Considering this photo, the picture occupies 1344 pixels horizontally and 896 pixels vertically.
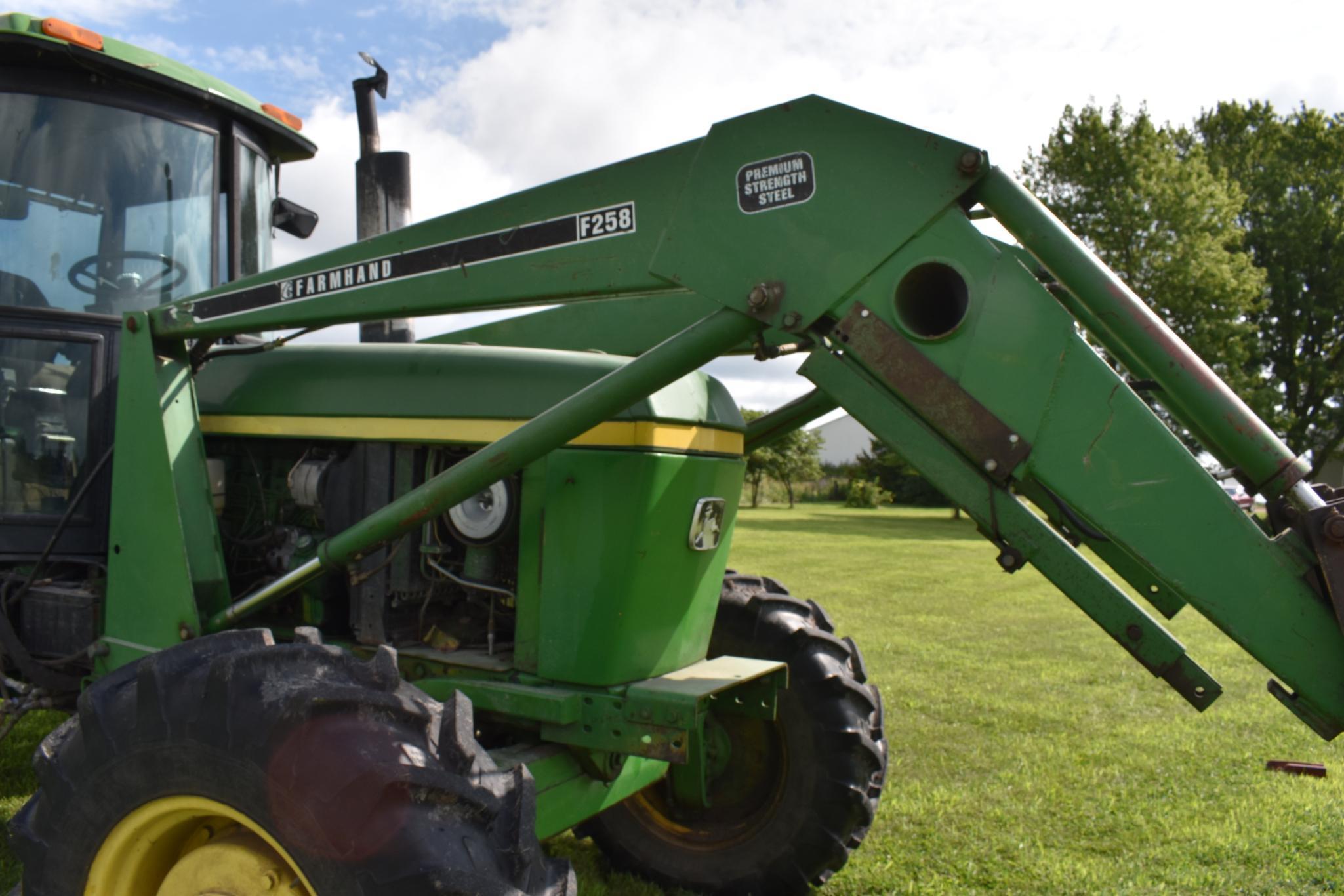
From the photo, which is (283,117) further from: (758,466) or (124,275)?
(758,466)

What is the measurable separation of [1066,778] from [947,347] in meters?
3.83

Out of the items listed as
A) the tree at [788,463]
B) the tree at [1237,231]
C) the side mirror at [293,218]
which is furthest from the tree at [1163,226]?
the side mirror at [293,218]

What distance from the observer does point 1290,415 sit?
103 feet

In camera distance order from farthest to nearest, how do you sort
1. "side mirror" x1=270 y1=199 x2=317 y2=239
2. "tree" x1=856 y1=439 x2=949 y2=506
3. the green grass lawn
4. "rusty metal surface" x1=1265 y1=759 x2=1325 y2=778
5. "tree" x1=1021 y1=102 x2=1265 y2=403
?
"tree" x1=856 y1=439 x2=949 y2=506
"tree" x1=1021 y1=102 x2=1265 y2=403
"rusty metal surface" x1=1265 y1=759 x2=1325 y2=778
"side mirror" x1=270 y1=199 x2=317 y2=239
the green grass lawn

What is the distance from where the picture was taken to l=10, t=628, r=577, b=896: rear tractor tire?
226 centimetres

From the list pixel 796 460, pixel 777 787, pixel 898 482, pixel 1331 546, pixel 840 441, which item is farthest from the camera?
pixel 840 441

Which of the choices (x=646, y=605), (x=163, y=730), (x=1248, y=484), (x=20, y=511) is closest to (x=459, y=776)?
(x=163, y=730)

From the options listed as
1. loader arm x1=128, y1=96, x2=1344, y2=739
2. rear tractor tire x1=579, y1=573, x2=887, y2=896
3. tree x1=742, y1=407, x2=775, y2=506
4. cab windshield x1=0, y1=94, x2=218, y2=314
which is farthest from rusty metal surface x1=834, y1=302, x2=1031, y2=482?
tree x1=742, y1=407, x2=775, y2=506

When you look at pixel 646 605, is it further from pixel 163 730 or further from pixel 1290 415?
pixel 1290 415

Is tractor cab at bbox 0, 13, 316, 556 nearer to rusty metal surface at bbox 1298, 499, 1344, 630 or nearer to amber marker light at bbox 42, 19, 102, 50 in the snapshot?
amber marker light at bbox 42, 19, 102, 50

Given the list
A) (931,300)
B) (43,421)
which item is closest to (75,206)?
(43,421)

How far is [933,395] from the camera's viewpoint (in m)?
2.43

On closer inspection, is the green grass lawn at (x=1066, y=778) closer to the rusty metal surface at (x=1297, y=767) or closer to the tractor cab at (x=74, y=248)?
the rusty metal surface at (x=1297, y=767)

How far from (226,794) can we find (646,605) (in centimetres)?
130
